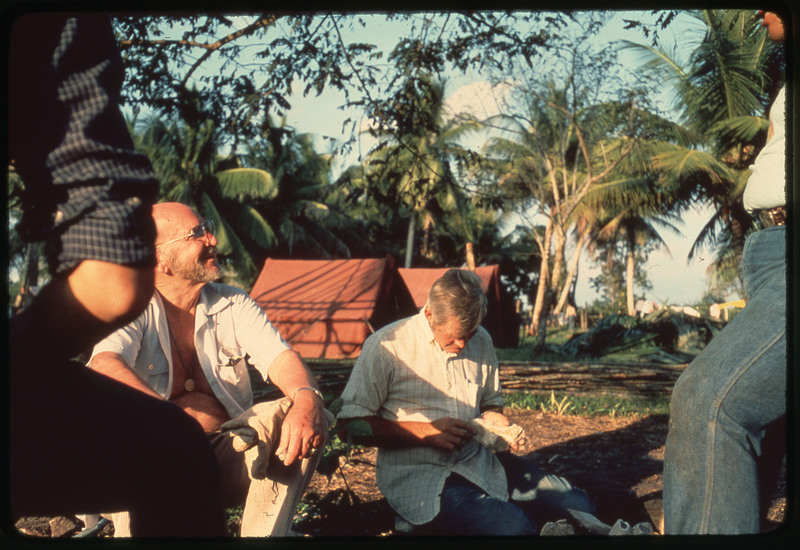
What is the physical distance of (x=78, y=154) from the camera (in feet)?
2.75

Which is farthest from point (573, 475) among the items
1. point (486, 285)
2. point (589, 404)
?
point (486, 285)

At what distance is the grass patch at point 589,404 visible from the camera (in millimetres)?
5805

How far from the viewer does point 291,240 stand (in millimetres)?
24609

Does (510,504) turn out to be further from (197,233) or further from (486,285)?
(486,285)

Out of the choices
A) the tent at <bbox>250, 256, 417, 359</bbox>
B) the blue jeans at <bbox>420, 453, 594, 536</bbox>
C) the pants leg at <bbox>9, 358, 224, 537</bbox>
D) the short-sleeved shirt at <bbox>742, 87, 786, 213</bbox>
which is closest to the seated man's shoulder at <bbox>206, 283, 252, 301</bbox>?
the blue jeans at <bbox>420, 453, 594, 536</bbox>

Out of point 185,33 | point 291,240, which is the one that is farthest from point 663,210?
point 185,33

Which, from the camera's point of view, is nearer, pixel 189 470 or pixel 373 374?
pixel 189 470

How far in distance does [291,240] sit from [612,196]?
466 inches

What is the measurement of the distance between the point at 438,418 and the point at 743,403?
61.2 inches

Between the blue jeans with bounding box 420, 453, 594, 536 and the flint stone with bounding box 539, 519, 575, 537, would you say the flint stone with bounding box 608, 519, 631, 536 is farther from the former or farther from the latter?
the blue jeans with bounding box 420, 453, 594, 536

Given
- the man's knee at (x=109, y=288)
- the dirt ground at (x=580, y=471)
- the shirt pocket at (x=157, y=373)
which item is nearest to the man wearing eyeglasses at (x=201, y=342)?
the shirt pocket at (x=157, y=373)

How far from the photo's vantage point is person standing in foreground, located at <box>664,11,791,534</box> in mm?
1350

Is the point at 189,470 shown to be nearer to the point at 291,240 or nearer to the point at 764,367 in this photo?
the point at 764,367

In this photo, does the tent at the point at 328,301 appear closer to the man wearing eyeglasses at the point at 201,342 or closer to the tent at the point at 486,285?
the tent at the point at 486,285
